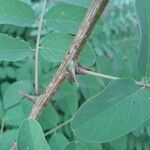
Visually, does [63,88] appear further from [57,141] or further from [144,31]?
[144,31]

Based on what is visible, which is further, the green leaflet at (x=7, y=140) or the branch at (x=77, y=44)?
the green leaflet at (x=7, y=140)

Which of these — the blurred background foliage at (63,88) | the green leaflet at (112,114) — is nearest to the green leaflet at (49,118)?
the blurred background foliage at (63,88)

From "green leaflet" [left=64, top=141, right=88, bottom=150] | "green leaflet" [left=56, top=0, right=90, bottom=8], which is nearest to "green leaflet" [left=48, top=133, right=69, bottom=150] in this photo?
"green leaflet" [left=64, top=141, right=88, bottom=150]

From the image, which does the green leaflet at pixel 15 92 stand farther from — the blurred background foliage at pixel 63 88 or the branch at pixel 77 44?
the branch at pixel 77 44

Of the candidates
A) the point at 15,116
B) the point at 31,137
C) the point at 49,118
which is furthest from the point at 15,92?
the point at 31,137

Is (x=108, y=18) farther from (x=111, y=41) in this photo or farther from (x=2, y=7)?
(x=2, y=7)

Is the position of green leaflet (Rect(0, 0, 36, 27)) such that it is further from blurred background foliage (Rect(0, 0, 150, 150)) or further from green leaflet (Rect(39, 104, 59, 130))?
green leaflet (Rect(39, 104, 59, 130))
